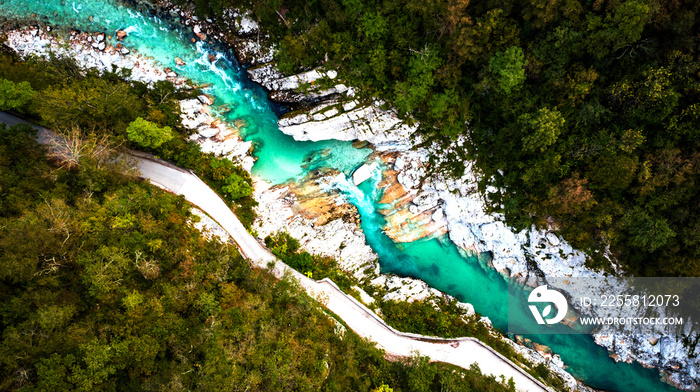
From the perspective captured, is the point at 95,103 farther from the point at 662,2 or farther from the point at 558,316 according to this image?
the point at 558,316

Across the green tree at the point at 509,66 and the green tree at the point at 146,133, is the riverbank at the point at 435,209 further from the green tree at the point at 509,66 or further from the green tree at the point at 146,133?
the green tree at the point at 146,133

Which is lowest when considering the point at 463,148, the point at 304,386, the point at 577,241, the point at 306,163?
the point at 304,386

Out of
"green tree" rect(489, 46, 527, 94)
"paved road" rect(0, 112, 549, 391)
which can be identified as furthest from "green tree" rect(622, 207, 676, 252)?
"paved road" rect(0, 112, 549, 391)

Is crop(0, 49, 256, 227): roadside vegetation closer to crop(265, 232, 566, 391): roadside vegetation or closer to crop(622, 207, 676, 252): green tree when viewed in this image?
crop(265, 232, 566, 391): roadside vegetation

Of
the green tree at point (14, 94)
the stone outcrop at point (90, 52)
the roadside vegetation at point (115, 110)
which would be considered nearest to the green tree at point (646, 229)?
the roadside vegetation at point (115, 110)

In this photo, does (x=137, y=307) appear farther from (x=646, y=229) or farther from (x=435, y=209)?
(x=646, y=229)

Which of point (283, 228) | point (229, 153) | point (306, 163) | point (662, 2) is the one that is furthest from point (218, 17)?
point (662, 2)
